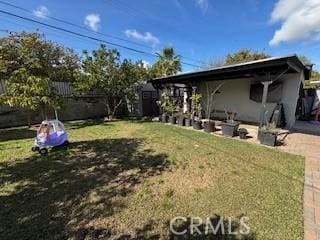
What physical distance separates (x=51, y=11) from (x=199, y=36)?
12.9 meters

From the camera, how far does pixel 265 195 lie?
270 cm

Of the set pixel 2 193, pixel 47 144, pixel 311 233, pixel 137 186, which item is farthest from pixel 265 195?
pixel 47 144

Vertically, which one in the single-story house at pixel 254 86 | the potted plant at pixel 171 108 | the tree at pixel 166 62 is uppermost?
the tree at pixel 166 62

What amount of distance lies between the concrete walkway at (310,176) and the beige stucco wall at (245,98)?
5.68 ft

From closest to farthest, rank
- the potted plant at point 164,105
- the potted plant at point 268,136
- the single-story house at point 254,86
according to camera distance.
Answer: the potted plant at point 268,136 < the single-story house at point 254,86 < the potted plant at point 164,105

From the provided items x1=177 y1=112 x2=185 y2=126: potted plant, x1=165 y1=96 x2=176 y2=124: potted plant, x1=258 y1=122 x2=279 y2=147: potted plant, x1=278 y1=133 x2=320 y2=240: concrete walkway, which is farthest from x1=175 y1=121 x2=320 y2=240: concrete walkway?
x1=165 y1=96 x2=176 y2=124: potted plant

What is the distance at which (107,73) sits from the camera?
374 inches

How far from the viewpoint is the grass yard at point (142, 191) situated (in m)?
2.08

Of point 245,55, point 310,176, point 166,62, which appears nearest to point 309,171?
point 310,176

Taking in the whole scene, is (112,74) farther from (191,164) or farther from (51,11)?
(191,164)

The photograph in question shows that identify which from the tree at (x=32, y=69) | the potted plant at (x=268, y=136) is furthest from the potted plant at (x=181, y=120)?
the tree at (x=32, y=69)

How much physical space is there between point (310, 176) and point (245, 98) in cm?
653

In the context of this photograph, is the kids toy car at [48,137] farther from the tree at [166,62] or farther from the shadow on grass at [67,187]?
the tree at [166,62]

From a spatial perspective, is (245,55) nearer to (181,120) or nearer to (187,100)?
(187,100)
